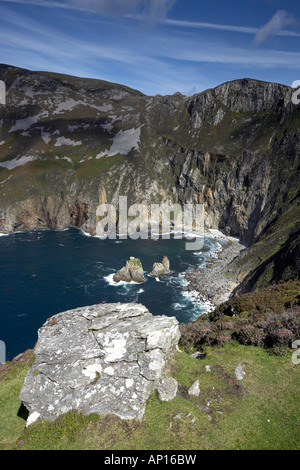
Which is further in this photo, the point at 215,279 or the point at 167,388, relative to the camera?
the point at 215,279

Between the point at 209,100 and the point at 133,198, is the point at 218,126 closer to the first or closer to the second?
the point at 209,100

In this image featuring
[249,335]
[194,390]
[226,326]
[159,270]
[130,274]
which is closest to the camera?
[194,390]

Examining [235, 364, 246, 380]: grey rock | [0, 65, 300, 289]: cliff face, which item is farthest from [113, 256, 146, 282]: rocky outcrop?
[235, 364, 246, 380]: grey rock

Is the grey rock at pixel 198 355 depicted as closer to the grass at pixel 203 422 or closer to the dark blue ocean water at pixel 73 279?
the grass at pixel 203 422

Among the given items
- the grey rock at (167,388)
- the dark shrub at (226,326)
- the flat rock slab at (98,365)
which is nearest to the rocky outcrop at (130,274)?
the dark shrub at (226,326)

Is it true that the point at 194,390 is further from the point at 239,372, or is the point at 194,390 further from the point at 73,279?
the point at 73,279

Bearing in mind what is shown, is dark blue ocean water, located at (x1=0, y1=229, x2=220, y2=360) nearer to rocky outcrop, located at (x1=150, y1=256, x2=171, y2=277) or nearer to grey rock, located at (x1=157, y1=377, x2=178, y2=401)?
rocky outcrop, located at (x1=150, y1=256, x2=171, y2=277)

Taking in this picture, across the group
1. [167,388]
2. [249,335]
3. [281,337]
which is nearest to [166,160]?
[249,335]

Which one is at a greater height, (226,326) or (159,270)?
(226,326)
